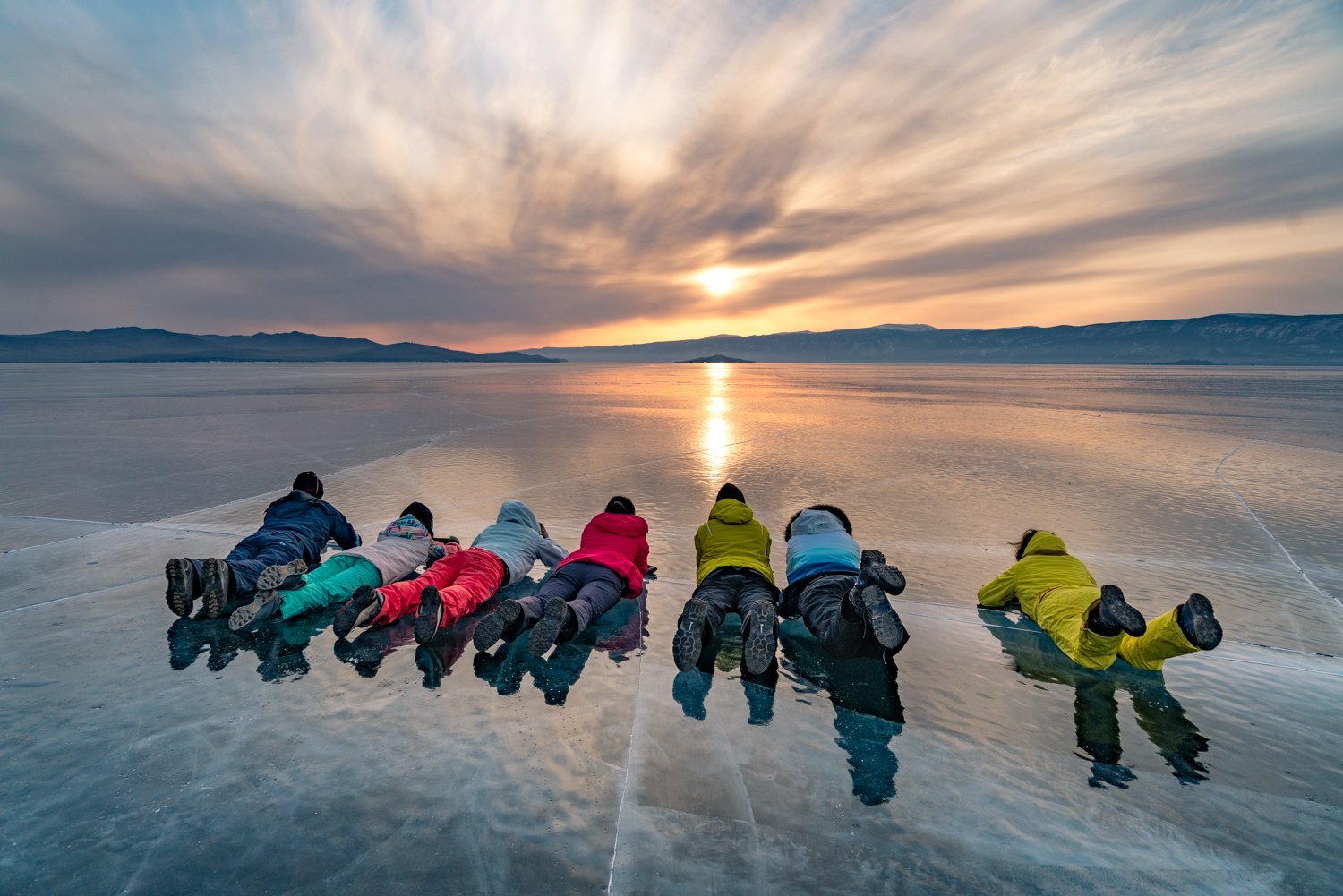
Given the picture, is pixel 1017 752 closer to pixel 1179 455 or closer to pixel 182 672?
pixel 182 672

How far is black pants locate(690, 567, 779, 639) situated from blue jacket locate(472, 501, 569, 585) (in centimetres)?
160

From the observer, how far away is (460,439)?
1366cm

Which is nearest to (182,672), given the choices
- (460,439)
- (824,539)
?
(824,539)

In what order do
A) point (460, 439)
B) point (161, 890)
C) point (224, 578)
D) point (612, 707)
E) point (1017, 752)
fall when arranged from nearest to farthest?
point (161, 890)
point (1017, 752)
point (612, 707)
point (224, 578)
point (460, 439)

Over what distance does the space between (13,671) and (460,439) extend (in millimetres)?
10358

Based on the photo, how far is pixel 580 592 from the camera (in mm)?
4270

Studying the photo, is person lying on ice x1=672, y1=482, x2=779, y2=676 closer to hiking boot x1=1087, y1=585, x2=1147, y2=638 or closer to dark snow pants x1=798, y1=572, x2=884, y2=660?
dark snow pants x1=798, y1=572, x2=884, y2=660

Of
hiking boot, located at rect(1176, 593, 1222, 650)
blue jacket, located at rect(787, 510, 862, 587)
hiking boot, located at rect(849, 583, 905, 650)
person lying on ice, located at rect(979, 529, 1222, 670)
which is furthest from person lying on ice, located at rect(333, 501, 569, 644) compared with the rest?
hiking boot, located at rect(1176, 593, 1222, 650)

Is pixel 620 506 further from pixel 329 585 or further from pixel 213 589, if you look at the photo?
pixel 213 589

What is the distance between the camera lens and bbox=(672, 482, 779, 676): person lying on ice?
3.47 metres

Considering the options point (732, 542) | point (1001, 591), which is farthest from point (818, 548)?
point (1001, 591)

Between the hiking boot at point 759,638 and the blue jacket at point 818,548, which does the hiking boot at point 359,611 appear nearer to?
the hiking boot at point 759,638

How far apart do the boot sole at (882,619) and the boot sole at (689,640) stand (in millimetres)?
965

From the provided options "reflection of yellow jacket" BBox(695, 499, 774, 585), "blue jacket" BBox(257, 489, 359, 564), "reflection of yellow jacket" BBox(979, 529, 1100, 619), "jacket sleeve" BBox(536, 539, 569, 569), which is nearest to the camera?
"reflection of yellow jacket" BBox(979, 529, 1100, 619)
